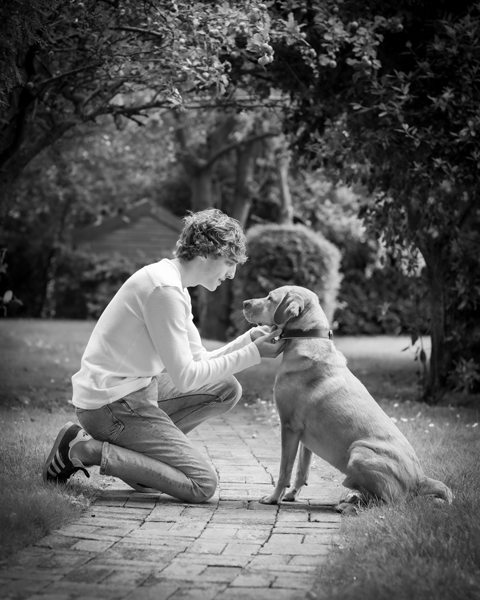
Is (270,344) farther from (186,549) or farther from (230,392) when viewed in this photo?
(186,549)

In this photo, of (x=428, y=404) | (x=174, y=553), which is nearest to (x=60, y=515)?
(x=174, y=553)

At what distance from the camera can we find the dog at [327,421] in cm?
416

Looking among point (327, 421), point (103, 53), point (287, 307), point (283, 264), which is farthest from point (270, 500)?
point (283, 264)

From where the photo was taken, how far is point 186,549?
3.60 m

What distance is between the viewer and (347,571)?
3.17 meters

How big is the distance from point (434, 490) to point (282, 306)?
1.37 metres

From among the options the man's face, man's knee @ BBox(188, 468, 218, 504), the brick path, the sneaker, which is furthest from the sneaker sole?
the man's face

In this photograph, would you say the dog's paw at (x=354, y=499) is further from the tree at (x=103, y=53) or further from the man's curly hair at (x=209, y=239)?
the tree at (x=103, y=53)

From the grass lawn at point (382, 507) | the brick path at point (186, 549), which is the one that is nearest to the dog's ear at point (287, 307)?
the brick path at point (186, 549)

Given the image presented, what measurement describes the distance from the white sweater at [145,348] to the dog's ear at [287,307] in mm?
253

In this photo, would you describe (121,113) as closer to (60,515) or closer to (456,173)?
(456,173)

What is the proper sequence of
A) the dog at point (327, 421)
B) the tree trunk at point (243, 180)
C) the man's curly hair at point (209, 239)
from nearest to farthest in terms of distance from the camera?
the dog at point (327, 421), the man's curly hair at point (209, 239), the tree trunk at point (243, 180)

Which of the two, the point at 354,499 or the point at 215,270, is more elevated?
the point at 215,270

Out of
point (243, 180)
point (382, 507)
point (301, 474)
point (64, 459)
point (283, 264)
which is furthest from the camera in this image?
point (243, 180)
